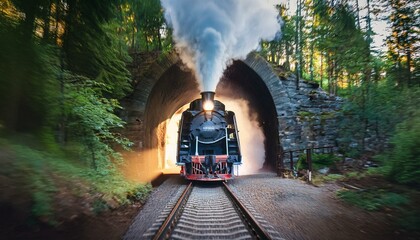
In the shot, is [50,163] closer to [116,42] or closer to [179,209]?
[179,209]

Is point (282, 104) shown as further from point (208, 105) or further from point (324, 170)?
Answer: point (208, 105)

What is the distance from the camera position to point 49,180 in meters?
4.30

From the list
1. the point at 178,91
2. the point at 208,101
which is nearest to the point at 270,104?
the point at 208,101

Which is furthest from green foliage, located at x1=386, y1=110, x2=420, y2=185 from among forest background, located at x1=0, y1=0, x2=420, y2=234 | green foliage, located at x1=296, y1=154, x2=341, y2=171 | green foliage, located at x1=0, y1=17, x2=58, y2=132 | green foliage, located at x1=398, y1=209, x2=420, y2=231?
green foliage, located at x1=0, y1=17, x2=58, y2=132

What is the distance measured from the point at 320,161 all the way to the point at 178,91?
8.30m

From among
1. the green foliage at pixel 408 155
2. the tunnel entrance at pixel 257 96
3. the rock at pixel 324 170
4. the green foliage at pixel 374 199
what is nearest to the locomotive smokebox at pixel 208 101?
the tunnel entrance at pixel 257 96

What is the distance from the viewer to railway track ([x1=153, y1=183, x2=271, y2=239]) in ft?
13.6

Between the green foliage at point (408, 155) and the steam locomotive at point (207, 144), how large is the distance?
203 inches

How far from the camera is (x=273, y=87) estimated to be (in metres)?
12.1

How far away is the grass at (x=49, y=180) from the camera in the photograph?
3.77 m

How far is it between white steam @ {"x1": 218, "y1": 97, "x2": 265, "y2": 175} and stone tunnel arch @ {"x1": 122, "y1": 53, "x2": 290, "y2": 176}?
1.58 metres

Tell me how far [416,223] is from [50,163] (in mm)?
6214

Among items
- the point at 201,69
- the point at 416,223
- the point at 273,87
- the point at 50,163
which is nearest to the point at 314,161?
the point at 273,87

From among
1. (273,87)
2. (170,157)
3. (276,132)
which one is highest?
(273,87)
